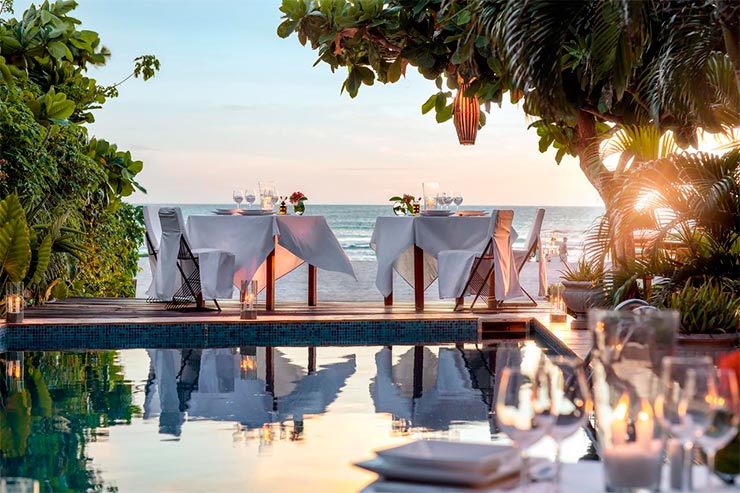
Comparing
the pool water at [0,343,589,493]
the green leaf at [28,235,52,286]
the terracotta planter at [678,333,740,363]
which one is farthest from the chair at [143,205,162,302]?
the terracotta planter at [678,333,740,363]

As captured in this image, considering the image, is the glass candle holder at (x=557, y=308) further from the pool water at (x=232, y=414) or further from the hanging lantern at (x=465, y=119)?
the hanging lantern at (x=465, y=119)

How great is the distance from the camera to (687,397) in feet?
4.64

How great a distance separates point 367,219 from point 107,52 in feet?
81.2

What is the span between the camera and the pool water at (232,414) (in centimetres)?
403

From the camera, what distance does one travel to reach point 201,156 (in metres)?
26.3

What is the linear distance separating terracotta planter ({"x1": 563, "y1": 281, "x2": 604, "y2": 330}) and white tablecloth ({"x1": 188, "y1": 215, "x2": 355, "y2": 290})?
6.40 feet

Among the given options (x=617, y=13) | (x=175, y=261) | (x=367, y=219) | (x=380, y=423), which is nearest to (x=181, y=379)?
(x=380, y=423)

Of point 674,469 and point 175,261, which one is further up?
Result: point 175,261

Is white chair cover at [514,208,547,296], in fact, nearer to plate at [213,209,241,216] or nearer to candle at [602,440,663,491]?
plate at [213,209,241,216]

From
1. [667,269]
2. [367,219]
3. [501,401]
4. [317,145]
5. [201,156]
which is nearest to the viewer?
[501,401]

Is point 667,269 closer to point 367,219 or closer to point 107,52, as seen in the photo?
point 107,52

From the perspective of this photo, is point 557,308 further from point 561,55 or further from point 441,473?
point 441,473

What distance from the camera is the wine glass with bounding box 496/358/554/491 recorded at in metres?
1.46

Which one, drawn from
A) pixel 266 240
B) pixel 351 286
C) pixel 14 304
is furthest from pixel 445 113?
pixel 351 286
